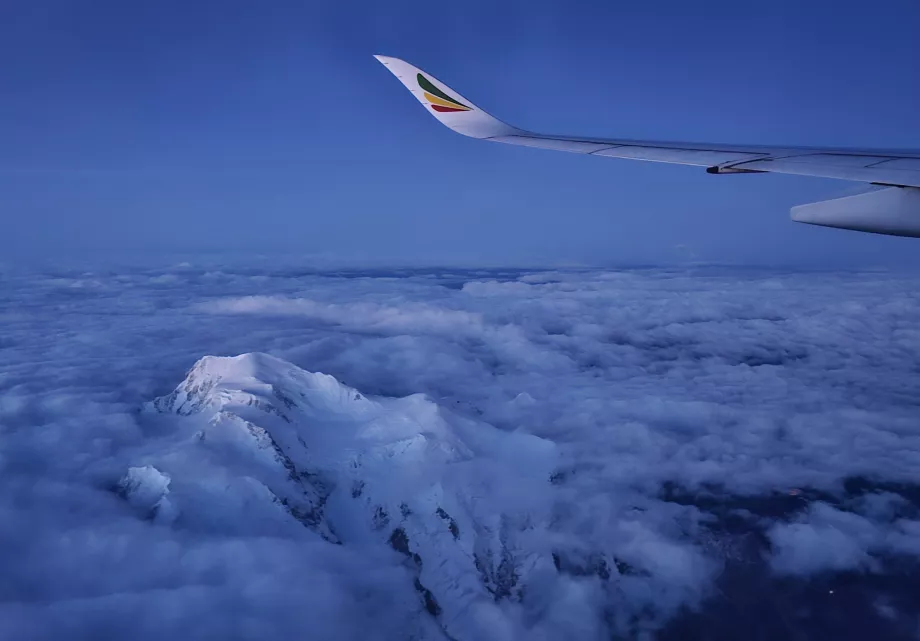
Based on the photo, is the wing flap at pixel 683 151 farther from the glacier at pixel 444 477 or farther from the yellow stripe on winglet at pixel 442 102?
the glacier at pixel 444 477

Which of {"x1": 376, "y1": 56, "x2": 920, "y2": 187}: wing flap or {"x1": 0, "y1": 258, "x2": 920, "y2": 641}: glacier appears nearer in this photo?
{"x1": 376, "y1": 56, "x2": 920, "y2": 187}: wing flap

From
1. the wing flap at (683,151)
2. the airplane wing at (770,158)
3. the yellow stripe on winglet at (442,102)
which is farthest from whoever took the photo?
the yellow stripe on winglet at (442,102)

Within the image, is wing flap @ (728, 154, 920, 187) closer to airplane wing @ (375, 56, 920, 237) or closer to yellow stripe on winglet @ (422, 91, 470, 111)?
airplane wing @ (375, 56, 920, 237)

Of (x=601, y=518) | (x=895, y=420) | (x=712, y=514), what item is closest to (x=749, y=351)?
(x=895, y=420)

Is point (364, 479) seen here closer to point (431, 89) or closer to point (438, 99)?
point (438, 99)

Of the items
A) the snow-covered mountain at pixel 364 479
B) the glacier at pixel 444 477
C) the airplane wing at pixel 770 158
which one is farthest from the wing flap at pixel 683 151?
the snow-covered mountain at pixel 364 479

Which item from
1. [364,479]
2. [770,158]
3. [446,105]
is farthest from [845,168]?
[364,479]

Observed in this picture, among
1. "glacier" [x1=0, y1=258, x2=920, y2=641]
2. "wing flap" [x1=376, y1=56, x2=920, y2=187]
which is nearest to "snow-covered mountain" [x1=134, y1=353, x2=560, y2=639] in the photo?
"glacier" [x1=0, y1=258, x2=920, y2=641]
